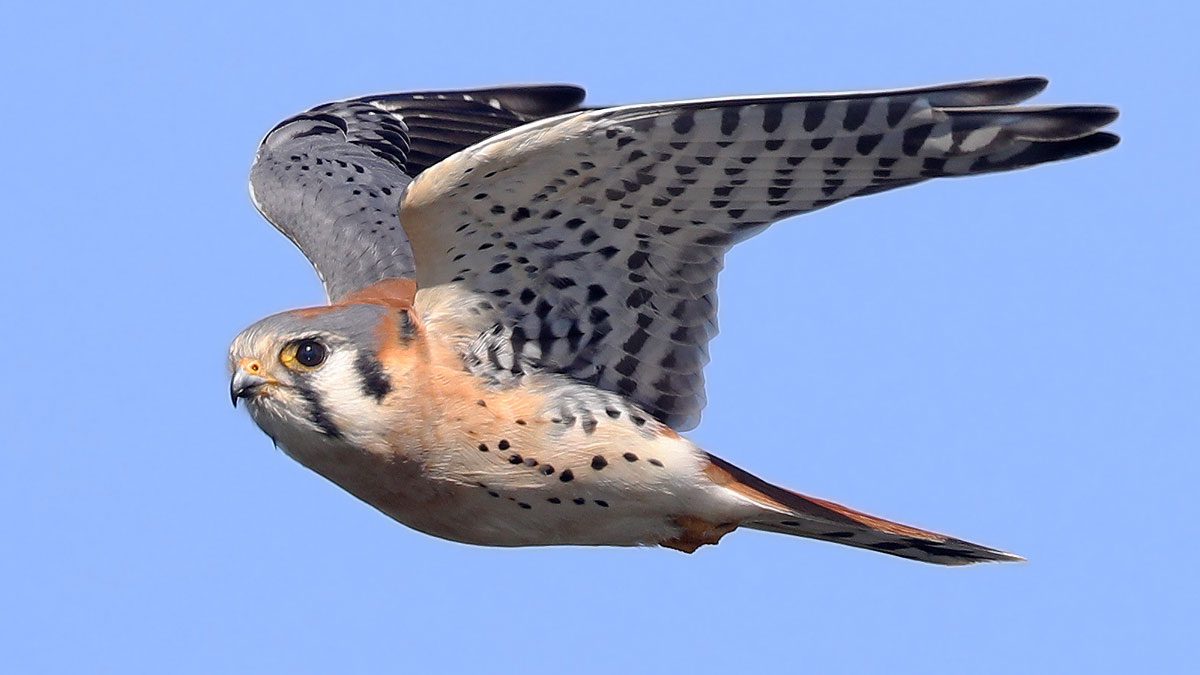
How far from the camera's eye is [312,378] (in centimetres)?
786

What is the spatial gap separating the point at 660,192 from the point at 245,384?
5.66 ft

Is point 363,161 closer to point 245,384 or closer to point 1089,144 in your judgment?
point 245,384

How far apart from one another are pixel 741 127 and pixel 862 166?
459 millimetres

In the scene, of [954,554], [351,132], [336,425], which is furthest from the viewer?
[351,132]

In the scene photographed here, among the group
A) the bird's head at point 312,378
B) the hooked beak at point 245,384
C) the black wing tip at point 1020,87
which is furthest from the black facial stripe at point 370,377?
the black wing tip at point 1020,87

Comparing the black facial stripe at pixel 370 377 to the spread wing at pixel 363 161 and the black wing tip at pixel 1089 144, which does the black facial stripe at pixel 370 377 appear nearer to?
the spread wing at pixel 363 161

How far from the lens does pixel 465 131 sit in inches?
435

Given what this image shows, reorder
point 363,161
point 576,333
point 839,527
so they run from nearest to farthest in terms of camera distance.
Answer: point 576,333 < point 839,527 < point 363,161

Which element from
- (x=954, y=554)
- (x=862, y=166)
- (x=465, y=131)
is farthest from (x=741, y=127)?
(x=465, y=131)

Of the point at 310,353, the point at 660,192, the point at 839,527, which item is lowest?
the point at 839,527

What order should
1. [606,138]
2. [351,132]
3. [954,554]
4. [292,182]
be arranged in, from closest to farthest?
[606,138], [954,554], [292,182], [351,132]

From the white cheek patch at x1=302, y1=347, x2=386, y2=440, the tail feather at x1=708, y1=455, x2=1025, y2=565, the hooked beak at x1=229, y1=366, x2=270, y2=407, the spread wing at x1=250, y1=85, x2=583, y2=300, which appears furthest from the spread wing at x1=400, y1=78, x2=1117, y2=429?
the spread wing at x1=250, y1=85, x2=583, y2=300

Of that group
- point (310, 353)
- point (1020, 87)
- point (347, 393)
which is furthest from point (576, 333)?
point (1020, 87)

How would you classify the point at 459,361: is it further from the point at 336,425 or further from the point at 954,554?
the point at 954,554
